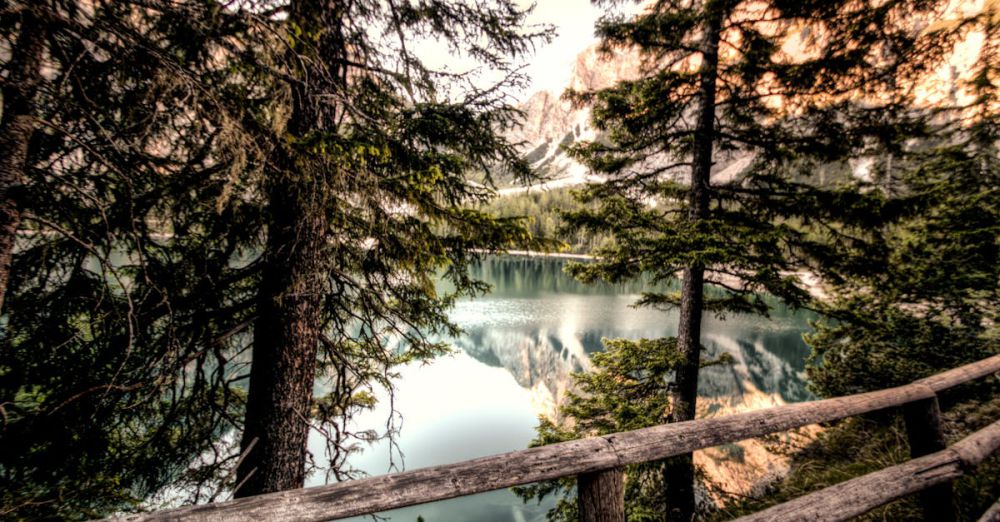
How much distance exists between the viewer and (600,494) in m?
1.72

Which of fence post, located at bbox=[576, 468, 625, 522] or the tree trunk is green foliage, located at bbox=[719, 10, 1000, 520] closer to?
fence post, located at bbox=[576, 468, 625, 522]

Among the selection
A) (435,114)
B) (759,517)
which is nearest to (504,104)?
(435,114)

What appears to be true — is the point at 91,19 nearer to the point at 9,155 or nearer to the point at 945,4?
the point at 9,155

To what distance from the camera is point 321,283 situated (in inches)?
131

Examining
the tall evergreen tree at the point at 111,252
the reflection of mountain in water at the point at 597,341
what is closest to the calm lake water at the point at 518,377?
the reflection of mountain in water at the point at 597,341

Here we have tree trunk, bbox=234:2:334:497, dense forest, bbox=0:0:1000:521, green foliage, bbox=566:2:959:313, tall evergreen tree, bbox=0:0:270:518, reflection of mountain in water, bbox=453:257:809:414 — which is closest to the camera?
tall evergreen tree, bbox=0:0:270:518

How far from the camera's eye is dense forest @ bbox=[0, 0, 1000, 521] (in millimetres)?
2240

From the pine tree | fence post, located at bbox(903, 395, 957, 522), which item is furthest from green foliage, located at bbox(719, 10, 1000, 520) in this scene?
fence post, located at bbox(903, 395, 957, 522)

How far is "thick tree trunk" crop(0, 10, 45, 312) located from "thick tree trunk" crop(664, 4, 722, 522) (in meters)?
6.71

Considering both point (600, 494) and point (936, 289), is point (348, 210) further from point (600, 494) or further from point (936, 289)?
point (936, 289)

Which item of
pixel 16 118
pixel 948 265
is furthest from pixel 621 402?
pixel 948 265

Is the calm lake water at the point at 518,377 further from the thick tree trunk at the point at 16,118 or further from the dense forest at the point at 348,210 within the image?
the thick tree trunk at the point at 16,118

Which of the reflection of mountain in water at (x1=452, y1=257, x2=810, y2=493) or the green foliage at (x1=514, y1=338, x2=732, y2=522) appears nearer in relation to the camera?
the green foliage at (x1=514, y1=338, x2=732, y2=522)

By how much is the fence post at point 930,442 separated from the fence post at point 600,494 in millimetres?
2399
